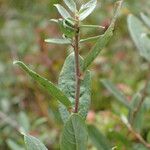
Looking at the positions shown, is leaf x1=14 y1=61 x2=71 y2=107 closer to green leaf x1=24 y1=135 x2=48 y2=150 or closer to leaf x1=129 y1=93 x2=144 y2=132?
green leaf x1=24 y1=135 x2=48 y2=150

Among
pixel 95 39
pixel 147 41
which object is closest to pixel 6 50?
pixel 147 41

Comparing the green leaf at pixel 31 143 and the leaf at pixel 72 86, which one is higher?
the leaf at pixel 72 86

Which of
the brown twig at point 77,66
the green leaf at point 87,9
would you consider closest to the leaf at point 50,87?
the brown twig at point 77,66

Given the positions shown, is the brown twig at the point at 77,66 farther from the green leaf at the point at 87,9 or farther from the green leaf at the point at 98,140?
the green leaf at the point at 98,140

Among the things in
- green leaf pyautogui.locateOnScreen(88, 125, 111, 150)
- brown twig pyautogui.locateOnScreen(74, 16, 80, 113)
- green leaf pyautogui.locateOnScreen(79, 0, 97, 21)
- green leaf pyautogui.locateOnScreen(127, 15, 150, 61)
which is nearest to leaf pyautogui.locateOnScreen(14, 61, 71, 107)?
brown twig pyautogui.locateOnScreen(74, 16, 80, 113)

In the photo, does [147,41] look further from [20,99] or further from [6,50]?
[6,50]

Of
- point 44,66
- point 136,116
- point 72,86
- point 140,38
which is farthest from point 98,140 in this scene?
point 44,66

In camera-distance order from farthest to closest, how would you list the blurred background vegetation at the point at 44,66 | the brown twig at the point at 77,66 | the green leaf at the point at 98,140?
the blurred background vegetation at the point at 44,66 → the green leaf at the point at 98,140 → the brown twig at the point at 77,66
